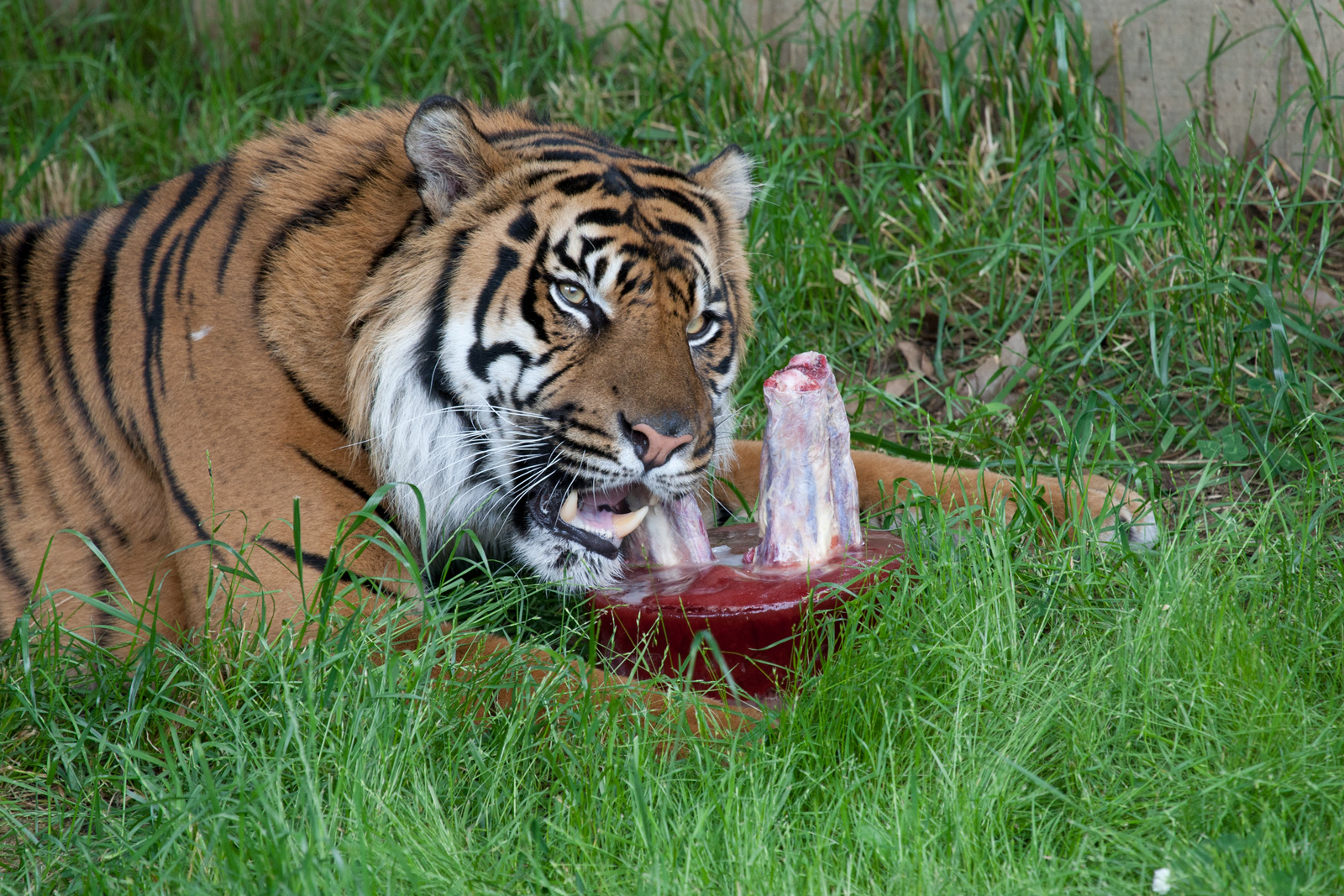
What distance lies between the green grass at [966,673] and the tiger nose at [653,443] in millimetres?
338

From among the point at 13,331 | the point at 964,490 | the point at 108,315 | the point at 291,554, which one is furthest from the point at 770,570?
the point at 13,331

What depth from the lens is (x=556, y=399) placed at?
2.34 m

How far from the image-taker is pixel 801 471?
232cm

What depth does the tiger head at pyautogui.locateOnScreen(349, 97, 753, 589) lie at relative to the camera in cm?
231

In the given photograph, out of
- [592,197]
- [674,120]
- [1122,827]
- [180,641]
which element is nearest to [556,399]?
[592,197]

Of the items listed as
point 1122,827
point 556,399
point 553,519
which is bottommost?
point 1122,827

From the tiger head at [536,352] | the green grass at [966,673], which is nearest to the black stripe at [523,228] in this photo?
the tiger head at [536,352]

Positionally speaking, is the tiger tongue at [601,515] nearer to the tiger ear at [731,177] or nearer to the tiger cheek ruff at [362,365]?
the tiger cheek ruff at [362,365]

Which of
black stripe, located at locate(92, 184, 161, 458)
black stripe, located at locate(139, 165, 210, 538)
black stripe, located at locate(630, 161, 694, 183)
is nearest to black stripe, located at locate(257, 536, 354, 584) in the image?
black stripe, located at locate(139, 165, 210, 538)

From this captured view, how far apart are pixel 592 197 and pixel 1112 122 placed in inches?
86.5

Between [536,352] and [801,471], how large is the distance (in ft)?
1.76

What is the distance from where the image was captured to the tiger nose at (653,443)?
2246mm

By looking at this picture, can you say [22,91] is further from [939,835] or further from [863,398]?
[939,835]

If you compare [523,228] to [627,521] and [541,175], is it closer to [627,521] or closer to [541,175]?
[541,175]
